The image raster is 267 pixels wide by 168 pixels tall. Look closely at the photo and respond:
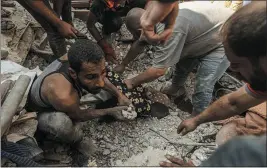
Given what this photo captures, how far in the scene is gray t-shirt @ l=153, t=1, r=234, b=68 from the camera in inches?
120

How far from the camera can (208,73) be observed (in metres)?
3.31

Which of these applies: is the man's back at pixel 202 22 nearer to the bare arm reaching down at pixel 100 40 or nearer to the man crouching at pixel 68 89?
the man crouching at pixel 68 89

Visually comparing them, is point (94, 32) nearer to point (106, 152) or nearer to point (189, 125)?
point (106, 152)

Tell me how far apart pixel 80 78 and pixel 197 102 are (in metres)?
1.39

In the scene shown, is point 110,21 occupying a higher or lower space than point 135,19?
lower

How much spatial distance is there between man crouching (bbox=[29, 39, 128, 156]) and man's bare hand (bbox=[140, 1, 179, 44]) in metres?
0.54

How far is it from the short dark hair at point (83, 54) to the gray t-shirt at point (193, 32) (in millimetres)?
730

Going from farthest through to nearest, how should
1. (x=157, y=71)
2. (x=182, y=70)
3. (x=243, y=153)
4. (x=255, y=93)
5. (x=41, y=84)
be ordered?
1. (x=182, y=70)
2. (x=157, y=71)
3. (x=41, y=84)
4. (x=255, y=93)
5. (x=243, y=153)

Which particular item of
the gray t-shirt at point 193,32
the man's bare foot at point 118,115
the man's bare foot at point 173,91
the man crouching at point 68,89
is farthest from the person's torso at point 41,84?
the man's bare foot at point 173,91

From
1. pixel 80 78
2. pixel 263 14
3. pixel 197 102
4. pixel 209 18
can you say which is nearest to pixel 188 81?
pixel 197 102

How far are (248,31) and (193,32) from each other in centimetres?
135

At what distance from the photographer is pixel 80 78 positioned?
2.70m

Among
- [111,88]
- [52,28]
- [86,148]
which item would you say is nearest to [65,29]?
[52,28]

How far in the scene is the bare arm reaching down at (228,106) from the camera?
249cm
